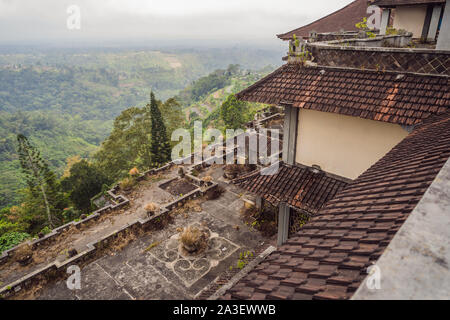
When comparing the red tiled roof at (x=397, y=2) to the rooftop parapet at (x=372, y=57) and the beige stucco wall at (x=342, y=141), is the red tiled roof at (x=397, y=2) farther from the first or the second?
the beige stucco wall at (x=342, y=141)

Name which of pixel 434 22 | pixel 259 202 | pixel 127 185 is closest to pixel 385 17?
pixel 434 22

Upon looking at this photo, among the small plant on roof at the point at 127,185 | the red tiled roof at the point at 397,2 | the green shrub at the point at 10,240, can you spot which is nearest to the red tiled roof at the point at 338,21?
the red tiled roof at the point at 397,2

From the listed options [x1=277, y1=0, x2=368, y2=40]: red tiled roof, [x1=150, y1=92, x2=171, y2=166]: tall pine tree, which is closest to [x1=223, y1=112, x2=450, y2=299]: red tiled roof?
[x1=277, y1=0, x2=368, y2=40]: red tiled roof

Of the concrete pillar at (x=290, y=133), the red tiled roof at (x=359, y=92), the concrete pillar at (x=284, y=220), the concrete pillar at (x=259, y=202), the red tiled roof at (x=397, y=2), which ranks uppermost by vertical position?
the red tiled roof at (x=397, y=2)

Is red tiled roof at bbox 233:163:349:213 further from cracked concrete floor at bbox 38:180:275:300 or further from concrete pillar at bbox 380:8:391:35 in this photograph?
concrete pillar at bbox 380:8:391:35

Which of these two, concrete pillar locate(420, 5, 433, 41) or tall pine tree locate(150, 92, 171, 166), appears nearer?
concrete pillar locate(420, 5, 433, 41)

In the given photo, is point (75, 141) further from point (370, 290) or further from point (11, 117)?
point (370, 290)

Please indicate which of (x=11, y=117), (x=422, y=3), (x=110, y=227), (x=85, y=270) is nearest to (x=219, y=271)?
(x=85, y=270)
